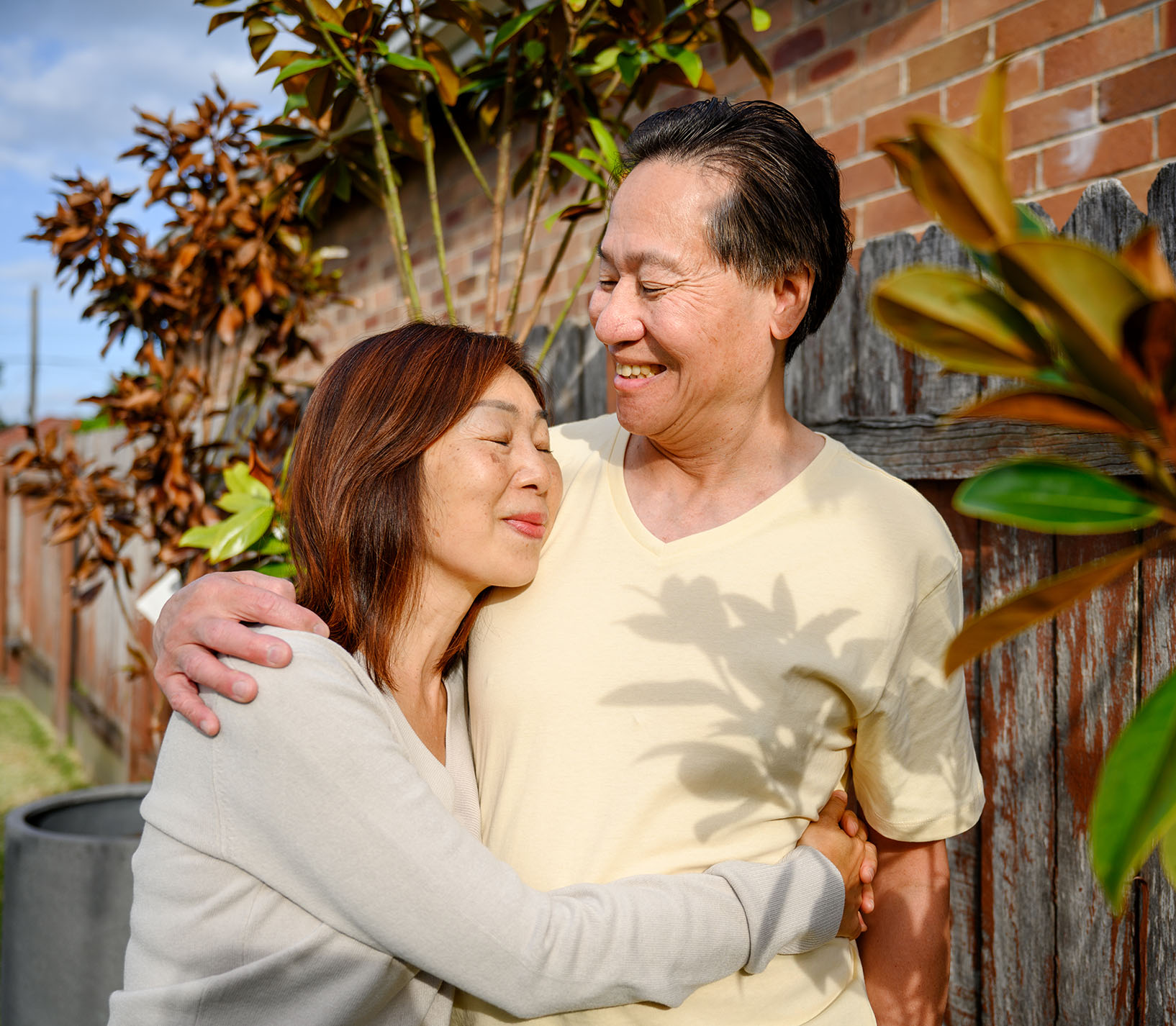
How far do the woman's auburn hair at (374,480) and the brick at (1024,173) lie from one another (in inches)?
59.8

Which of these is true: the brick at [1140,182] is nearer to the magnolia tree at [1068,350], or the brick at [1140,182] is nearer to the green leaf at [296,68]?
the green leaf at [296,68]

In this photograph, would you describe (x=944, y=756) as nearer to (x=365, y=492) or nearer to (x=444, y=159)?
(x=365, y=492)

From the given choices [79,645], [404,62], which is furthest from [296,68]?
[79,645]

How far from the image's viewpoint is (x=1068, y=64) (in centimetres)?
227

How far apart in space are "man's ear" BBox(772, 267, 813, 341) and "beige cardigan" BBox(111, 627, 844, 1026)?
2.98 ft

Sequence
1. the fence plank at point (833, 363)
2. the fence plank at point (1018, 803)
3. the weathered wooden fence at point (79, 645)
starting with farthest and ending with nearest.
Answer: the weathered wooden fence at point (79, 645)
the fence plank at point (833, 363)
the fence plank at point (1018, 803)

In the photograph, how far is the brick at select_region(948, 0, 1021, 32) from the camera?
2.43 meters

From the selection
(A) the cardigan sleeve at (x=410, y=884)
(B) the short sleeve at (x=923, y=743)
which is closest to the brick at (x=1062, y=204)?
(B) the short sleeve at (x=923, y=743)

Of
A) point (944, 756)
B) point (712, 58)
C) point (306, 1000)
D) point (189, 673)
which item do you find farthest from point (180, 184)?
point (944, 756)

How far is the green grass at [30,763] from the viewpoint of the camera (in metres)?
6.60

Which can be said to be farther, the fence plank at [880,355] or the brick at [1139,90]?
the fence plank at [880,355]

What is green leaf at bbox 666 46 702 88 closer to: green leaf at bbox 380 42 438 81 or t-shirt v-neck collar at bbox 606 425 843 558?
green leaf at bbox 380 42 438 81

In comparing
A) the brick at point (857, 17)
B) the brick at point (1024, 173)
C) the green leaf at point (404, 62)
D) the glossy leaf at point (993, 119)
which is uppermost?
the brick at point (857, 17)

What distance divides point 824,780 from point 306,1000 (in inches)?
34.9
